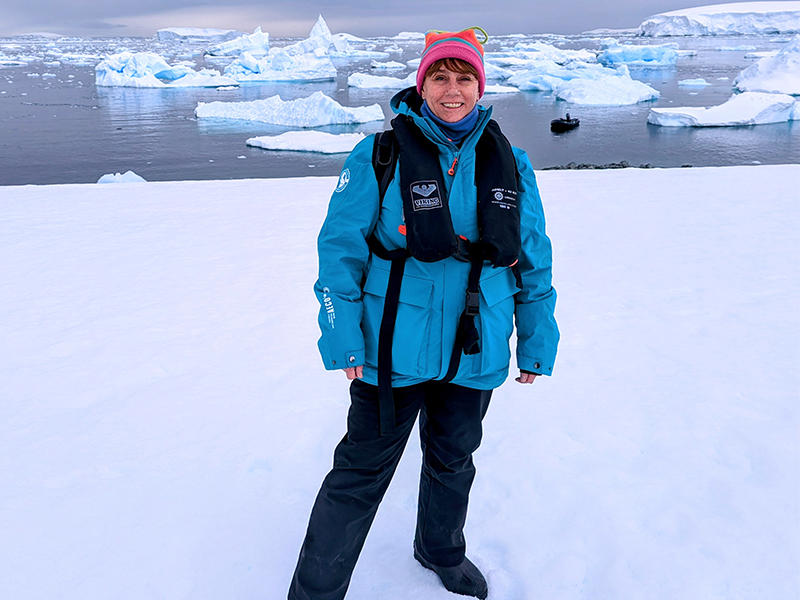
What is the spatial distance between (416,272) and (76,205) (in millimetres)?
4597

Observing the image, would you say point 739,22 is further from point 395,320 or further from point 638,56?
point 395,320

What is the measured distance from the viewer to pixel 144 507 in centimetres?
168

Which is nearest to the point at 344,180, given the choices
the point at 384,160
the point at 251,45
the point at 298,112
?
the point at 384,160

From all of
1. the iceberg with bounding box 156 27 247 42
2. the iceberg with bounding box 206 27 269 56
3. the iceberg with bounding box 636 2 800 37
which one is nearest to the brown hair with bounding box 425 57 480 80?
the iceberg with bounding box 206 27 269 56

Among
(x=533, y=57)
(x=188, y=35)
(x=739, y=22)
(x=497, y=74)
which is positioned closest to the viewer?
(x=497, y=74)

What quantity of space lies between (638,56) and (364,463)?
4698cm

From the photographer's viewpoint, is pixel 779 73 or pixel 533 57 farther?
pixel 533 57

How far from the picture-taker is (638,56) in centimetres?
4112

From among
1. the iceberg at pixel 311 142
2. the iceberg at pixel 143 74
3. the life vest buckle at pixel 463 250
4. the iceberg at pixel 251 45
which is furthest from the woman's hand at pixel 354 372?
the iceberg at pixel 251 45

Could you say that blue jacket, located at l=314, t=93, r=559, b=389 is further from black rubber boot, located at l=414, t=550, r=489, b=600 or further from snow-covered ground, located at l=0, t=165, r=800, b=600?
snow-covered ground, located at l=0, t=165, r=800, b=600

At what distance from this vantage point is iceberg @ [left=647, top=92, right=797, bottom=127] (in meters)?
20.1

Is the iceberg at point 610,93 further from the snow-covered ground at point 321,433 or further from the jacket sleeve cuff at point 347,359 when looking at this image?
the jacket sleeve cuff at point 347,359

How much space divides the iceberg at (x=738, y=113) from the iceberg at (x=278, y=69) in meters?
23.3

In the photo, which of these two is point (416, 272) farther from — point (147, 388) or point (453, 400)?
point (147, 388)
